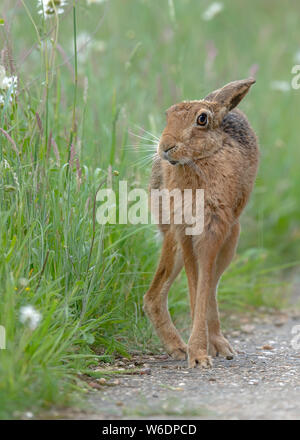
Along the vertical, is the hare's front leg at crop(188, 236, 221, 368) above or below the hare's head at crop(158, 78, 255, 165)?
below

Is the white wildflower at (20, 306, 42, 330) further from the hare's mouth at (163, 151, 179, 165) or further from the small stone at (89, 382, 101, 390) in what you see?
the hare's mouth at (163, 151, 179, 165)

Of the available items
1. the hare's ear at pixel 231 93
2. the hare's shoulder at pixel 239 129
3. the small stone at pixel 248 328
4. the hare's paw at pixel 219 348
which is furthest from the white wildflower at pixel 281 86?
the hare's paw at pixel 219 348

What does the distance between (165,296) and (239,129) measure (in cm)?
119

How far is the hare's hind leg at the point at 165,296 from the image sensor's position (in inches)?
193

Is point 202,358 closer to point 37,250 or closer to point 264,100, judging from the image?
point 37,250

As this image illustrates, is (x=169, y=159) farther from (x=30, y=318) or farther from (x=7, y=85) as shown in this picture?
(x=30, y=318)

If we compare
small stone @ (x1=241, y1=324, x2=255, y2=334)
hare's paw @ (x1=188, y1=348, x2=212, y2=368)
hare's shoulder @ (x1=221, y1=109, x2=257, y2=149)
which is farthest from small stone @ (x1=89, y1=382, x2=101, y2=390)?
small stone @ (x1=241, y1=324, x2=255, y2=334)

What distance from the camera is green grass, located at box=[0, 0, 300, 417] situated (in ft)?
12.4

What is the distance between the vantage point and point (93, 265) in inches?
176

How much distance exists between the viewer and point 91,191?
4637 millimetres

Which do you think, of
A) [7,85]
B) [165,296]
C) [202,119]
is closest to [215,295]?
[165,296]

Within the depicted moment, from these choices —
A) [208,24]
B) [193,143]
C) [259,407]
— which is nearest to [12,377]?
[259,407]

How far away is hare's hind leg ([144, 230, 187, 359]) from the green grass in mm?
136

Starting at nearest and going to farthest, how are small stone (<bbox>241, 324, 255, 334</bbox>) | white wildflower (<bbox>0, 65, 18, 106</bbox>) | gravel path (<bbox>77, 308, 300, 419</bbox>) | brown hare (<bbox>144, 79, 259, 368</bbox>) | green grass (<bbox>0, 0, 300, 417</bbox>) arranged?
gravel path (<bbox>77, 308, 300, 419</bbox>), green grass (<bbox>0, 0, 300, 417</bbox>), white wildflower (<bbox>0, 65, 18, 106</bbox>), brown hare (<bbox>144, 79, 259, 368</bbox>), small stone (<bbox>241, 324, 255, 334</bbox>)
